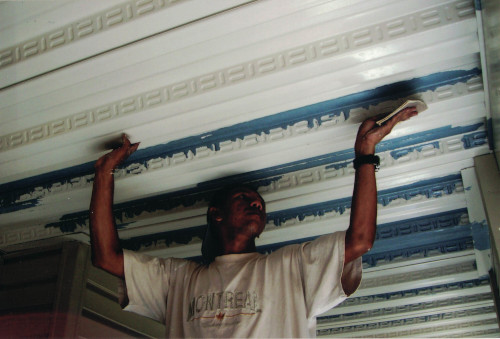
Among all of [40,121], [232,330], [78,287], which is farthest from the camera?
[78,287]

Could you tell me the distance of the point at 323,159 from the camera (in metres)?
2.11

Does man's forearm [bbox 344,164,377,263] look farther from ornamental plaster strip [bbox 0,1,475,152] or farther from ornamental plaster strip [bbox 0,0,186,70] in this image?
ornamental plaster strip [bbox 0,0,186,70]

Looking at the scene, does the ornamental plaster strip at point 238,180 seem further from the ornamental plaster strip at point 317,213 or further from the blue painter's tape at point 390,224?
the blue painter's tape at point 390,224

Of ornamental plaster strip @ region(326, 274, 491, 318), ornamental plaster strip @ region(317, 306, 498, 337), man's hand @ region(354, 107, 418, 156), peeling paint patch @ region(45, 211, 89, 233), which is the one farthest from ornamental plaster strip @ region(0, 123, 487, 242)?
ornamental plaster strip @ region(317, 306, 498, 337)

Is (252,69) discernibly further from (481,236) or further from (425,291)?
(425,291)

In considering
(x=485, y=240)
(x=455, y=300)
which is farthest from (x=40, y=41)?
(x=455, y=300)

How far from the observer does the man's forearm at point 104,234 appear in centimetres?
189

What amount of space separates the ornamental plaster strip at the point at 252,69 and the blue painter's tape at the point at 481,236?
1.06 metres

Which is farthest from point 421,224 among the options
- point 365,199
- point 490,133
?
point 365,199

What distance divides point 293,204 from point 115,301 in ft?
3.74

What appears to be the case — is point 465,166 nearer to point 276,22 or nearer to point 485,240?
point 485,240

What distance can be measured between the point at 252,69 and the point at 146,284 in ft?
3.08

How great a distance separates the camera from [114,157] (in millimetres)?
2016

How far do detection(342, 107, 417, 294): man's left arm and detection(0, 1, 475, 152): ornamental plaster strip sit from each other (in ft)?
1.04
